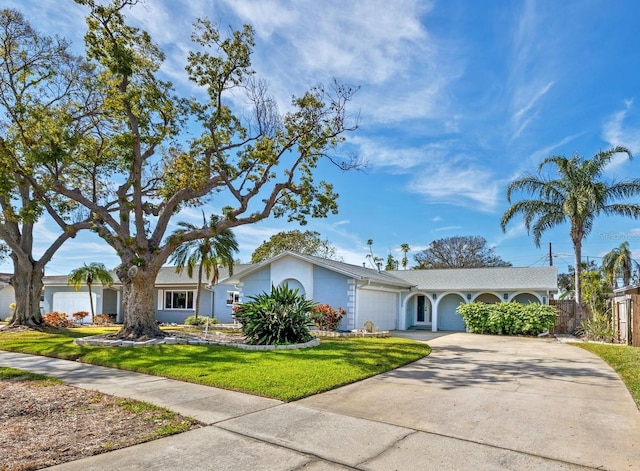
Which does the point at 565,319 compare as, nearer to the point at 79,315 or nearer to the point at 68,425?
the point at 68,425

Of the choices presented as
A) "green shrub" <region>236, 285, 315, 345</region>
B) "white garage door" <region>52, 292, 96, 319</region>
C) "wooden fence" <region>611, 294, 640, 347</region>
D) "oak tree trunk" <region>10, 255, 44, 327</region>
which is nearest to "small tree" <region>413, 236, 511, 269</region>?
"wooden fence" <region>611, 294, 640, 347</region>

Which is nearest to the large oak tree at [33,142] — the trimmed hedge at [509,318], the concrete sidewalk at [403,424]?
the concrete sidewalk at [403,424]

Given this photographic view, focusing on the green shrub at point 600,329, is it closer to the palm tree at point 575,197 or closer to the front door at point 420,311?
the palm tree at point 575,197

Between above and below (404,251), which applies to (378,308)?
below

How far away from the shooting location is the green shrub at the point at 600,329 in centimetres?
1684

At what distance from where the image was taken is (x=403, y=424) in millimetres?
5875

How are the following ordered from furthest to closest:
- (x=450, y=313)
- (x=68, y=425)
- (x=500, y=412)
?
1. (x=450, y=313)
2. (x=500, y=412)
3. (x=68, y=425)

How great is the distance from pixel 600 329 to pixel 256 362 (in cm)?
1438

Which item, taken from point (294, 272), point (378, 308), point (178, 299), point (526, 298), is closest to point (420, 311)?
point (378, 308)

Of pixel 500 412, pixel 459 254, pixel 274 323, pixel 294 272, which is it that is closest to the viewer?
pixel 500 412

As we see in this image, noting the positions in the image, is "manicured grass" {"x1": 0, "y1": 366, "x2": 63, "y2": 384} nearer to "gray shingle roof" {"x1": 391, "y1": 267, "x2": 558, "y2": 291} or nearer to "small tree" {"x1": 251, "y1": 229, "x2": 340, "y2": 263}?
"gray shingle roof" {"x1": 391, "y1": 267, "x2": 558, "y2": 291}

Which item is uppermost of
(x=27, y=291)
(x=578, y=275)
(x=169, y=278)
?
(x=578, y=275)

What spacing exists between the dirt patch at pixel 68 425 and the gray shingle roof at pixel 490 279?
20.3 m

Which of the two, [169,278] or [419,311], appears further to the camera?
[169,278]
